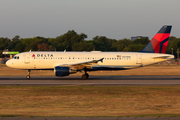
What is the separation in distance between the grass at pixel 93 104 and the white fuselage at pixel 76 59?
1254 centimetres

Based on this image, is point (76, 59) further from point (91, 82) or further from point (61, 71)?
point (91, 82)

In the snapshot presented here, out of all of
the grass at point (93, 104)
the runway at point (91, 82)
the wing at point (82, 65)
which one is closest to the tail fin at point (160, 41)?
the runway at point (91, 82)

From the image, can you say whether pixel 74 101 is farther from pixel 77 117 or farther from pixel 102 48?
pixel 102 48

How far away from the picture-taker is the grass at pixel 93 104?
1357 cm

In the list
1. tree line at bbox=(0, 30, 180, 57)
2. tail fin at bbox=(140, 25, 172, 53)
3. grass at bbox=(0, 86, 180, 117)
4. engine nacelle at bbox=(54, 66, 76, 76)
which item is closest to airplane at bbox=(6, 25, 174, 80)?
engine nacelle at bbox=(54, 66, 76, 76)

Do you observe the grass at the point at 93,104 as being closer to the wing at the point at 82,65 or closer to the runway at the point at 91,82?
the runway at the point at 91,82

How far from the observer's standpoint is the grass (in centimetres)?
1357

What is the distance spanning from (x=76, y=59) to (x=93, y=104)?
1790cm

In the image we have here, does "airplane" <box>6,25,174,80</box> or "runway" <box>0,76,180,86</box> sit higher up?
"airplane" <box>6,25,174,80</box>

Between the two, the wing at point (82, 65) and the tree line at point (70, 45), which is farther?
the tree line at point (70, 45)

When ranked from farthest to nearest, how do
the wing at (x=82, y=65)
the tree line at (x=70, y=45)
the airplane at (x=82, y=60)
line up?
1. the tree line at (x=70, y=45)
2. the airplane at (x=82, y=60)
3. the wing at (x=82, y=65)

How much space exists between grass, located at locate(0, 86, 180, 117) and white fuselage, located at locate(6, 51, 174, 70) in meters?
12.5

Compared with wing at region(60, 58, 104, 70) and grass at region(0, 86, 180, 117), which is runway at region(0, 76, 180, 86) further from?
grass at region(0, 86, 180, 117)

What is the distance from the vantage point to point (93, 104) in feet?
54.3
